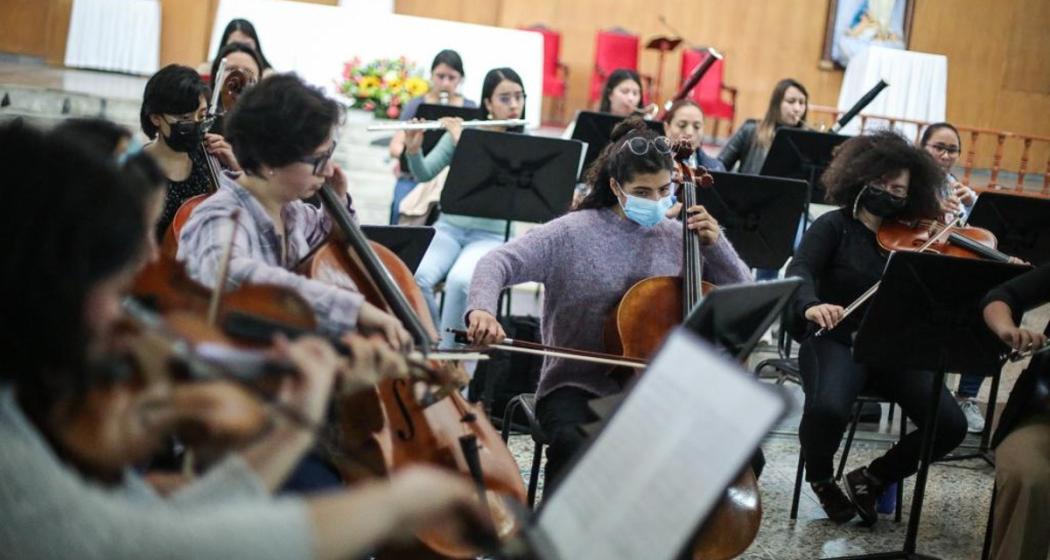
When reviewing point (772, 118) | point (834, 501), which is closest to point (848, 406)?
point (834, 501)

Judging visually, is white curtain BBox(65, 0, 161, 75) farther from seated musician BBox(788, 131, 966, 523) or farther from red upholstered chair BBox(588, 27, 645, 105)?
seated musician BBox(788, 131, 966, 523)

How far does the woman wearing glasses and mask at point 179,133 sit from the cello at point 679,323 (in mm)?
1166

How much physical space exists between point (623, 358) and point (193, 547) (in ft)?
5.34

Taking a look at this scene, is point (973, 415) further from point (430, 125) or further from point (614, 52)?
point (614, 52)

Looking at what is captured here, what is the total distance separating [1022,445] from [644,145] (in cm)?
113

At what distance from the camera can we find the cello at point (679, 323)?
2.47m

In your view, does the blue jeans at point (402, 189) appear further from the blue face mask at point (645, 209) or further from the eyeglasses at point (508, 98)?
the blue face mask at point (645, 209)

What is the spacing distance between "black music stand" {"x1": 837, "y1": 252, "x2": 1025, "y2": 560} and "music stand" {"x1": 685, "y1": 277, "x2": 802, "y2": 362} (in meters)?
0.69

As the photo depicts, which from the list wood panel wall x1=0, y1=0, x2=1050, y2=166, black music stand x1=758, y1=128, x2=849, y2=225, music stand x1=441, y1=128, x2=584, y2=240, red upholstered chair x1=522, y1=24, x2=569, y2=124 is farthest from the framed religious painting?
music stand x1=441, y1=128, x2=584, y2=240

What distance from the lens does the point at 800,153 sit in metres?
5.01

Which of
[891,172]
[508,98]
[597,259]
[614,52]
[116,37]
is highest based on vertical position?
[614,52]

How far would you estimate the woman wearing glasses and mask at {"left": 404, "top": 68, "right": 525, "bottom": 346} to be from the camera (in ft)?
14.2

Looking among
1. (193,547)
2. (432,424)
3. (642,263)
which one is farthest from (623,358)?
(193,547)

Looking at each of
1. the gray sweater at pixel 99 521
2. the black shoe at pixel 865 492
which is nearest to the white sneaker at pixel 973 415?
the black shoe at pixel 865 492
